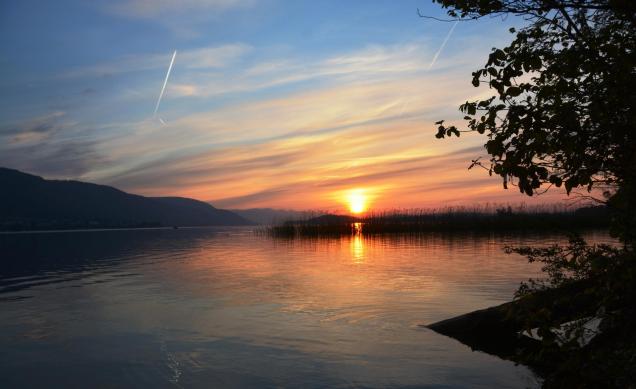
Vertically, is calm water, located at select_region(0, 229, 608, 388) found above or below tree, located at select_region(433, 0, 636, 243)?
below

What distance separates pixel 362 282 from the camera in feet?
85.5

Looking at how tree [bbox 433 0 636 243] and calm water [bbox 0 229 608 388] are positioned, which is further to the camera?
calm water [bbox 0 229 608 388]

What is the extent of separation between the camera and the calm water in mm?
11422

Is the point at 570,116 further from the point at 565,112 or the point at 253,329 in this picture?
the point at 253,329

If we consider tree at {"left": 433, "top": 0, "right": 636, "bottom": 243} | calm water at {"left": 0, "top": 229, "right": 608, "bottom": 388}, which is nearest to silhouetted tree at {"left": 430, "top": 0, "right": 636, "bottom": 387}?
tree at {"left": 433, "top": 0, "right": 636, "bottom": 243}

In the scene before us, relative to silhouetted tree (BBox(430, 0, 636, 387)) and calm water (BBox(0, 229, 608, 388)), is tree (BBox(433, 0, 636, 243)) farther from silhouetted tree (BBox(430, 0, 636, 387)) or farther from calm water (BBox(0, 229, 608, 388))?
calm water (BBox(0, 229, 608, 388))

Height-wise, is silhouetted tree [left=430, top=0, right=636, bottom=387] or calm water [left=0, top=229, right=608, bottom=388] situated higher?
silhouetted tree [left=430, top=0, right=636, bottom=387]

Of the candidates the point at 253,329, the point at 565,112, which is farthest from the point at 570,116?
the point at 253,329

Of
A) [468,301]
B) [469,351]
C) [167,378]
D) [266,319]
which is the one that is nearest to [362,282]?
[468,301]

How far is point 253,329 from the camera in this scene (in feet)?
52.0

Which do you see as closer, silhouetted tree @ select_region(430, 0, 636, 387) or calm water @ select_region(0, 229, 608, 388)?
silhouetted tree @ select_region(430, 0, 636, 387)

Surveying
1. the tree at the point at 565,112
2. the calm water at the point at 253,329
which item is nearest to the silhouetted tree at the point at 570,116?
the tree at the point at 565,112

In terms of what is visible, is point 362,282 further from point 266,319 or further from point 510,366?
Result: point 510,366

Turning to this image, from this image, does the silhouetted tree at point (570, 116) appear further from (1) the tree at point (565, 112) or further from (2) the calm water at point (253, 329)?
(2) the calm water at point (253, 329)
